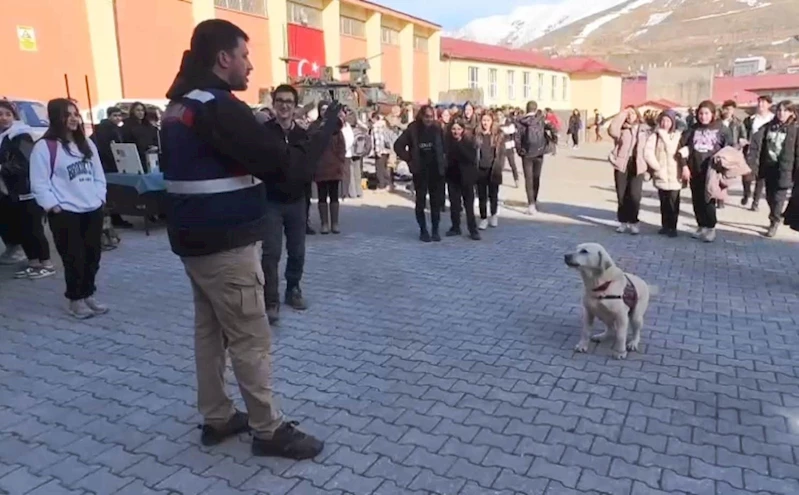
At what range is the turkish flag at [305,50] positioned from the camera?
87.2 feet

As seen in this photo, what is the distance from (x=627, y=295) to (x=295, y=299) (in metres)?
2.80

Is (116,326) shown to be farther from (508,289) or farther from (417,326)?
(508,289)

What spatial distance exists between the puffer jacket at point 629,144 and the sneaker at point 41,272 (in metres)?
6.90

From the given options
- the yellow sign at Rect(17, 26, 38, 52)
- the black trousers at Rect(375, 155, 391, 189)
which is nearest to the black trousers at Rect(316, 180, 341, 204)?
the black trousers at Rect(375, 155, 391, 189)

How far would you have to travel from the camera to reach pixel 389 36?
35.9 m

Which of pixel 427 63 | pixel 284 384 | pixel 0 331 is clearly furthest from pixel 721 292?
pixel 427 63

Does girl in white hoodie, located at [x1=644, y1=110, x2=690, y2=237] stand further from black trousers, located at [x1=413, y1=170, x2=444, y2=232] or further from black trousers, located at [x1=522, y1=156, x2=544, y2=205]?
black trousers, located at [x1=413, y1=170, x2=444, y2=232]

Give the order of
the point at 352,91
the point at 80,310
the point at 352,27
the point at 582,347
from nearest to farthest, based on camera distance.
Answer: the point at 582,347 < the point at 80,310 < the point at 352,91 < the point at 352,27

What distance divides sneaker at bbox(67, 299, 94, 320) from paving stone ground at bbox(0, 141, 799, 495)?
0.09m

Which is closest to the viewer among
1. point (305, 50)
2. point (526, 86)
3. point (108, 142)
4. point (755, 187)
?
point (108, 142)

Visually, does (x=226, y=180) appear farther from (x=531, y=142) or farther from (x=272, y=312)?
(x=531, y=142)

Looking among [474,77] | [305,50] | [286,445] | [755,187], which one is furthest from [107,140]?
[474,77]

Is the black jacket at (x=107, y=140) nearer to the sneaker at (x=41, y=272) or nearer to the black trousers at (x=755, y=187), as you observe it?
the sneaker at (x=41, y=272)

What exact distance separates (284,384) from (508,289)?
2854mm
